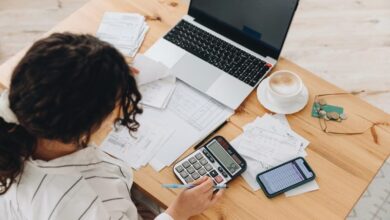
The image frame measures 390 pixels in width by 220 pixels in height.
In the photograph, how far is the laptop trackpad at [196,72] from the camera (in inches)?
56.2

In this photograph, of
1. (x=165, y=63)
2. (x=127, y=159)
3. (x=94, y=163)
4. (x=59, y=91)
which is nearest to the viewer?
(x=59, y=91)

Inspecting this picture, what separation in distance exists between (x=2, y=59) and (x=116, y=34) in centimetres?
108

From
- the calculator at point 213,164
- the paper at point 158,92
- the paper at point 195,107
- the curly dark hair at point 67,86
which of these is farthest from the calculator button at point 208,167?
the curly dark hair at point 67,86

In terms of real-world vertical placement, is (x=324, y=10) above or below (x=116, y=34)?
below

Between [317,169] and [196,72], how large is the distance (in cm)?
47

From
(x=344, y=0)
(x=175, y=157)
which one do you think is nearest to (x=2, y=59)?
(x=175, y=157)

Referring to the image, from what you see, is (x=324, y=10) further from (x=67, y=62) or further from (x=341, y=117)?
(x=67, y=62)

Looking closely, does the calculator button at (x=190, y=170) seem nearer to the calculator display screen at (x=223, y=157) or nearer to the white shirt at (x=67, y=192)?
the calculator display screen at (x=223, y=157)

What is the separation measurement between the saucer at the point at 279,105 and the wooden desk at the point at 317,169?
0.05 feet

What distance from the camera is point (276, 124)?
4.44 feet

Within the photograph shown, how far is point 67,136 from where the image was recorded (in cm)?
92

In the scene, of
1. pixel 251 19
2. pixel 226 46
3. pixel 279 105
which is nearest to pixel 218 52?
pixel 226 46

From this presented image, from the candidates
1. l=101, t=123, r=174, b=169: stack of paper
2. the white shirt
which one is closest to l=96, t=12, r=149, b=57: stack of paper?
l=101, t=123, r=174, b=169: stack of paper

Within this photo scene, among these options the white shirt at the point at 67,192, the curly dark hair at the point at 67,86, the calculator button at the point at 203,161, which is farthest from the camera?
the calculator button at the point at 203,161
